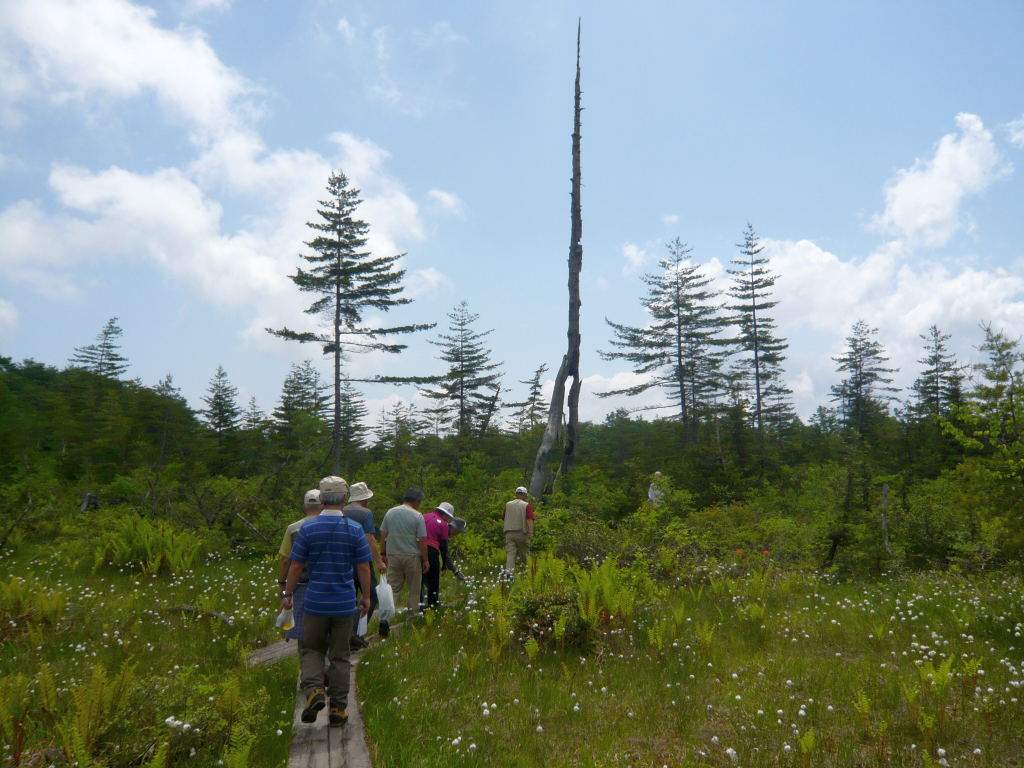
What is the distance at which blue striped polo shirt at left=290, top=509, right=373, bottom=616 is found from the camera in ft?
15.0

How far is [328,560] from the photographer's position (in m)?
4.64

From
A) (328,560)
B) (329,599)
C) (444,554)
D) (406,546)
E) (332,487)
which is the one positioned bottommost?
(444,554)

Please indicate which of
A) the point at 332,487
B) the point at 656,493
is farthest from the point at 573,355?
the point at 332,487

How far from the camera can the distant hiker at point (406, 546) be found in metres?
7.47

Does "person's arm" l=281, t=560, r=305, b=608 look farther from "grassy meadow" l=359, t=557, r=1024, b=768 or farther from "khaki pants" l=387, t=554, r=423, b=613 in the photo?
"khaki pants" l=387, t=554, r=423, b=613

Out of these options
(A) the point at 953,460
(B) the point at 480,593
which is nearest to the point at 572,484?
(B) the point at 480,593

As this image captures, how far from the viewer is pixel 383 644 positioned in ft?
21.6

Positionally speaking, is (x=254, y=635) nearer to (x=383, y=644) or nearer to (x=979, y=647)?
(x=383, y=644)

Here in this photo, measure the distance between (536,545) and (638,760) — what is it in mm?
8286

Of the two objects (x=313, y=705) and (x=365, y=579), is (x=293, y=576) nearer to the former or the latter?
(x=365, y=579)

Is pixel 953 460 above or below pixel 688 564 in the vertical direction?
above

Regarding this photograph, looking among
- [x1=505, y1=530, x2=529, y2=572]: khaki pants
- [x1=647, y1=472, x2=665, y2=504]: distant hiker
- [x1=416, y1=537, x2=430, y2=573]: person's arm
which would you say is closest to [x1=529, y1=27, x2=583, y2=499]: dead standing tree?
[x1=647, y1=472, x2=665, y2=504]: distant hiker

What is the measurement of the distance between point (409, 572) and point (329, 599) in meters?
3.06

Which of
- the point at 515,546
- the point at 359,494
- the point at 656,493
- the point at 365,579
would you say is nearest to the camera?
the point at 365,579
